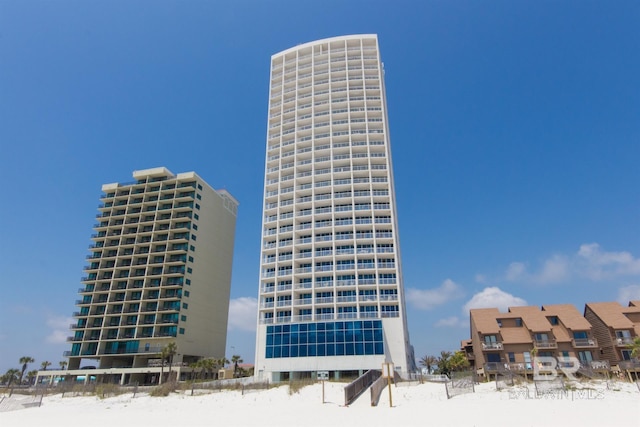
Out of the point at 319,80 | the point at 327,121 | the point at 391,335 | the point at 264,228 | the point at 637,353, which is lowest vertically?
the point at 637,353

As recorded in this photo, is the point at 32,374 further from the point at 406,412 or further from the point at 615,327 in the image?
the point at 615,327

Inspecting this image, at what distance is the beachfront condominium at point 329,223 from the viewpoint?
5869 cm

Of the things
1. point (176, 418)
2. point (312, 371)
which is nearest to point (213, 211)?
point (312, 371)

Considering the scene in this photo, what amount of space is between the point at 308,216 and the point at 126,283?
45.5 meters

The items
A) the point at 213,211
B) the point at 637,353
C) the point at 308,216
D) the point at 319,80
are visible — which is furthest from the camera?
the point at 213,211

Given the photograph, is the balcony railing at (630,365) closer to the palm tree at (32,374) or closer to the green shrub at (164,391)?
the green shrub at (164,391)

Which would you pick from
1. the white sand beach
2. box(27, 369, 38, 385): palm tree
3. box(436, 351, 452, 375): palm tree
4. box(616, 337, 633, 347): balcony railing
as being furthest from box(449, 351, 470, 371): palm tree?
box(27, 369, 38, 385): palm tree

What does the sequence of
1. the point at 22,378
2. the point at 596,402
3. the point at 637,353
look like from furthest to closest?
1. the point at 22,378
2. the point at 637,353
3. the point at 596,402

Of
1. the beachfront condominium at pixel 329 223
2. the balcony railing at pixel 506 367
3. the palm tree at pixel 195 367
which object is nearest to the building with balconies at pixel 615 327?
the balcony railing at pixel 506 367

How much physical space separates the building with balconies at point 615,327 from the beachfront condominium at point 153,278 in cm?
7024

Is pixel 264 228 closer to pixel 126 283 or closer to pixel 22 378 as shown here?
pixel 126 283

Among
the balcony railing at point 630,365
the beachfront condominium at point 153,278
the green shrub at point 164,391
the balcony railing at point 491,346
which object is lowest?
the green shrub at point 164,391

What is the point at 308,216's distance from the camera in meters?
70.4

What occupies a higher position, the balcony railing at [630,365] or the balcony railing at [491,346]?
the balcony railing at [491,346]
